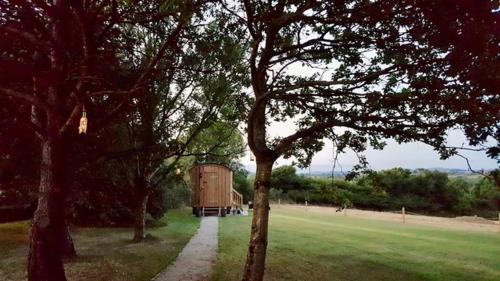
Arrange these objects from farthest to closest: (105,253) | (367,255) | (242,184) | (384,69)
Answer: (242,184)
(367,255)
(105,253)
(384,69)

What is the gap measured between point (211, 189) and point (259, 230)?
23.7 m

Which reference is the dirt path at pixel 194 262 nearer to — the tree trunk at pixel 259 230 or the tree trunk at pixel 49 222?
the tree trunk at pixel 259 230

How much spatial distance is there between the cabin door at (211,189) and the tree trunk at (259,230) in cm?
2338

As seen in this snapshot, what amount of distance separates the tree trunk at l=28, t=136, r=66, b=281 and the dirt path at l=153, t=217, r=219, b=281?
2.42m

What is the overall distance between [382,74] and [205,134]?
49.1 feet

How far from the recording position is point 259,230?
27.3ft

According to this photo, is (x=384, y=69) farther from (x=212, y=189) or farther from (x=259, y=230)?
(x=212, y=189)

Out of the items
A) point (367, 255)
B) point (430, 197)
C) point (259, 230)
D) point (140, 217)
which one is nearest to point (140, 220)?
point (140, 217)

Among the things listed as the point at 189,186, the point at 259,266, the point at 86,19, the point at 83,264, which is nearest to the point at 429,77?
the point at 259,266

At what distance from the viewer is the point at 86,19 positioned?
792 cm

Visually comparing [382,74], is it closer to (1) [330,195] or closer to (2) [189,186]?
(1) [330,195]

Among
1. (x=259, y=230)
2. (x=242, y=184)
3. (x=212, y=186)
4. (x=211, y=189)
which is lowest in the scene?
(x=259, y=230)

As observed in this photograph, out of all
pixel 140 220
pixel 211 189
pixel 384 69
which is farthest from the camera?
pixel 211 189

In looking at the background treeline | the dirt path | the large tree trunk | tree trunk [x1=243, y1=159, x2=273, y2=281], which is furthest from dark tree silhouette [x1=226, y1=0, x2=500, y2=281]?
the background treeline
